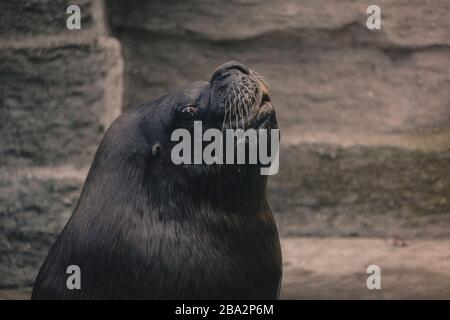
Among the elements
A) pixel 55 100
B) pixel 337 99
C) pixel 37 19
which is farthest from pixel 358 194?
pixel 37 19

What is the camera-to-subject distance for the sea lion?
117 inches

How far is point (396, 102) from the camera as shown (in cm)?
520

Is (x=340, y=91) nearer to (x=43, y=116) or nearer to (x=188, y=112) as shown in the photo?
(x=43, y=116)

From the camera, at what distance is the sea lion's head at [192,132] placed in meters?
3.06

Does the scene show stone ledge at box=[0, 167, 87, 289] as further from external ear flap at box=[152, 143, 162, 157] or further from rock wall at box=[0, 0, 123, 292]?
external ear flap at box=[152, 143, 162, 157]

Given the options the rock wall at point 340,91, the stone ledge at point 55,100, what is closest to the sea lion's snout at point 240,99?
the stone ledge at point 55,100

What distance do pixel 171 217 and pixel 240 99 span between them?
441mm

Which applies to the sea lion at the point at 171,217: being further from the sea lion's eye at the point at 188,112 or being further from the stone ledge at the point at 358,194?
the stone ledge at the point at 358,194

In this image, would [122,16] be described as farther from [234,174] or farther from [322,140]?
[234,174]

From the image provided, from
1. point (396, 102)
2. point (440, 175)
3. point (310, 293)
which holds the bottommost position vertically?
point (310, 293)

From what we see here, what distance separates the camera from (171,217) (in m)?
3.05
